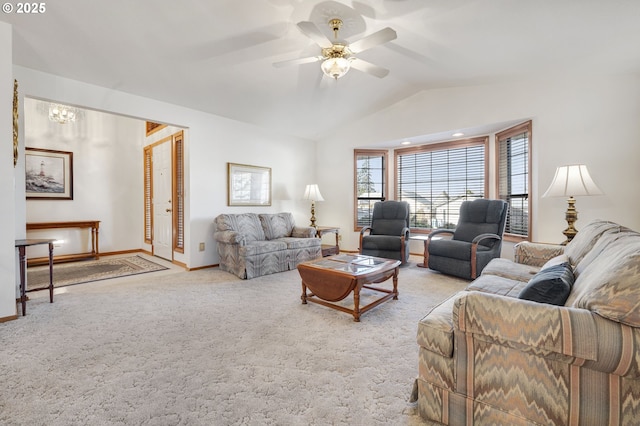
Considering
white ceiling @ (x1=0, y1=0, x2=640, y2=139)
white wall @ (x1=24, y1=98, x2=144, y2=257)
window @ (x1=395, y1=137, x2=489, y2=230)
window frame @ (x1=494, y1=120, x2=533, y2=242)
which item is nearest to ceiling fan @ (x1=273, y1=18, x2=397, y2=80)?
white ceiling @ (x1=0, y1=0, x2=640, y2=139)

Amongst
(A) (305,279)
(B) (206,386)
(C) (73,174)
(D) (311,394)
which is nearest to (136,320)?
(B) (206,386)

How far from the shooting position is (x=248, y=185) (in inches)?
197

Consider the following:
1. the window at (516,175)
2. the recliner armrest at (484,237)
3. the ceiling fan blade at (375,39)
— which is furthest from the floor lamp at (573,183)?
the ceiling fan blade at (375,39)

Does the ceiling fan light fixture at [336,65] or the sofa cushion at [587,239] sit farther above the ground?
the ceiling fan light fixture at [336,65]

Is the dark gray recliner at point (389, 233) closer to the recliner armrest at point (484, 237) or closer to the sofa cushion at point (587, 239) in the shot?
the recliner armrest at point (484, 237)

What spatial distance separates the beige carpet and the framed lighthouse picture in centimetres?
261

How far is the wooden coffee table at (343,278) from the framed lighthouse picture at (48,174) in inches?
193

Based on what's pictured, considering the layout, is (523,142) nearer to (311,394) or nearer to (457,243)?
(457,243)

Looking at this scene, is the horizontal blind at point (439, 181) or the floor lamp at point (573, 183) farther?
the horizontal blind at point (439, 181)

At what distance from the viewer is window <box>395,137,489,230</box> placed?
16.2 ft

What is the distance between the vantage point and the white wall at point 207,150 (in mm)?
3271

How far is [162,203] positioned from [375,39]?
15.0 ft

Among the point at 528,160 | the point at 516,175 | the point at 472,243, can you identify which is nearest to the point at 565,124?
the point at 528,160

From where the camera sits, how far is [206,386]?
161 centimetres
